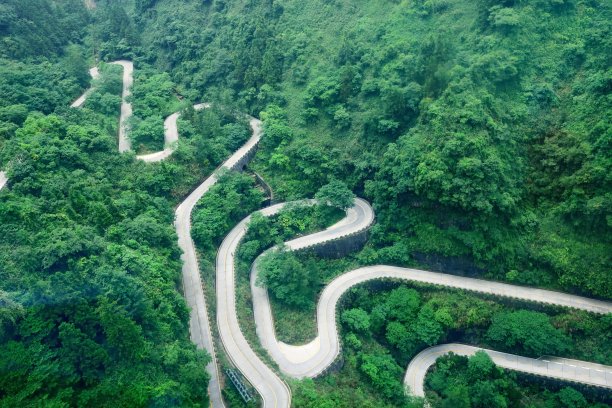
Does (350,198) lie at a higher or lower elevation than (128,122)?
lower

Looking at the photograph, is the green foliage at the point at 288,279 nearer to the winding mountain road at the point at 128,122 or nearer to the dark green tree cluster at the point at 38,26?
the winding mountain road at the point at 128,122

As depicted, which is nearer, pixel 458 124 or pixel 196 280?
pixel 458 124

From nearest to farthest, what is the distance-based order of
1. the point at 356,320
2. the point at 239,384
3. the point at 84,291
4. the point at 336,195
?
the point at 84,291, the point at 239,384, the point at 356,320, the point at 336,195

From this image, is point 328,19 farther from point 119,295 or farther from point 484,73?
point 119,295

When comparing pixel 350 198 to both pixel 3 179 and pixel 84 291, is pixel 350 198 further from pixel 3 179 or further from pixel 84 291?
pixel 3 179

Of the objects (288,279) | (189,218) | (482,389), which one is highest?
(189,218)

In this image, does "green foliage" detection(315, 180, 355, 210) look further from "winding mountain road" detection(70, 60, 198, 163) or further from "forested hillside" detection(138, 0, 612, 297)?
"winding mountain road" detection(70, 60, 198, 163)

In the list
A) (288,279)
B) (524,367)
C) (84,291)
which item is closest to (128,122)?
(288,279)
